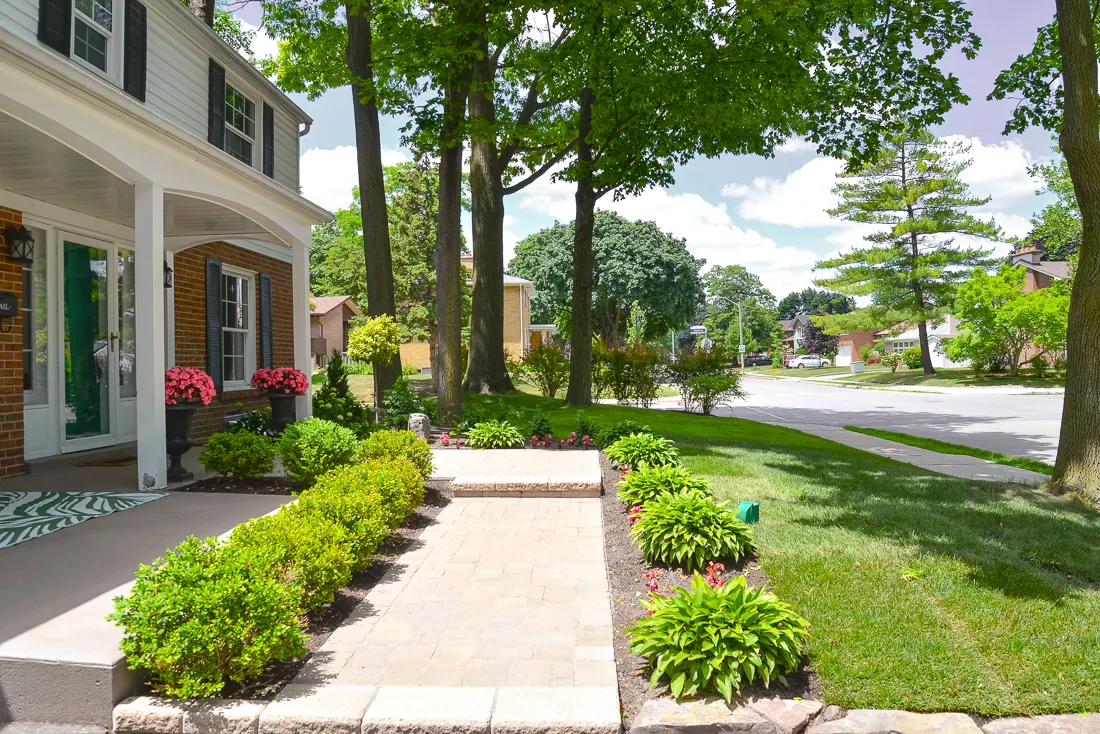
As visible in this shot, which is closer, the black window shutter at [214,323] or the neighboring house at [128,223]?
the neighboring house at [128,223]

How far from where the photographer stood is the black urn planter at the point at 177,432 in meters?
6.62

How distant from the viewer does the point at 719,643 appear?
3006 millimetres

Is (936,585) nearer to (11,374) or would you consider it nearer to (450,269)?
(11,374)

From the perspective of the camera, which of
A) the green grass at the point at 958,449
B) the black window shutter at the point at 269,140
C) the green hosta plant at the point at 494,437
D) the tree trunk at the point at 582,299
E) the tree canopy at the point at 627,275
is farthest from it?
the tree canopy at the point at 627,275

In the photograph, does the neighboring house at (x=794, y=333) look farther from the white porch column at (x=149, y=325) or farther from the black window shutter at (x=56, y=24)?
the white porch column at (x=149, y=325)

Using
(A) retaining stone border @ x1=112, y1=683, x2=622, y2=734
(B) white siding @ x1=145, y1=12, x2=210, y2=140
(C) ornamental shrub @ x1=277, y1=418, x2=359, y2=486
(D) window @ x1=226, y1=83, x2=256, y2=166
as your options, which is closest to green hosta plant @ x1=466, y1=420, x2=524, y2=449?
(C) ornamental shrub @ x1=277, y1=418, x2=359, y2=486

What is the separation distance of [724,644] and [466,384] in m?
14.0

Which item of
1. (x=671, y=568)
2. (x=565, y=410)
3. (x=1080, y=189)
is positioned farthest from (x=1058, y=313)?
(x=671, y=568)

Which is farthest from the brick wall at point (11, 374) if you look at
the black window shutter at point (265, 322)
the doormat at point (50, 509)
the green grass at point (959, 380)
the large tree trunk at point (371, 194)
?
the green grass at point (959, 380)

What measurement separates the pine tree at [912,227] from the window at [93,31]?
30.8 metres

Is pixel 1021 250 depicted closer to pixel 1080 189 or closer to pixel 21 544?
pixel 1080 189

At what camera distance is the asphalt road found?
13.1 m

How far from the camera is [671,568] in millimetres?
4598

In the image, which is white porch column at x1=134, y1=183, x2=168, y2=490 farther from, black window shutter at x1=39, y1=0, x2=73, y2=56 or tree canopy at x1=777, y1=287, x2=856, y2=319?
tree canopy at x1=777, y1=287, x2=856, y2=319
